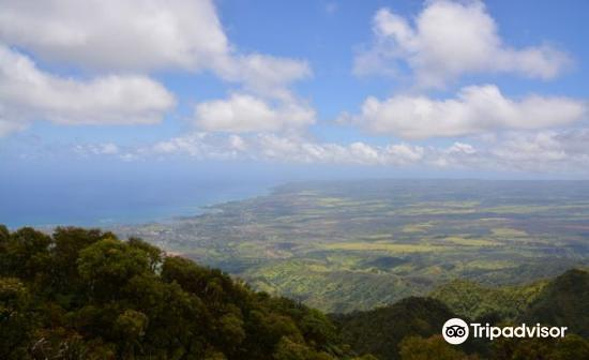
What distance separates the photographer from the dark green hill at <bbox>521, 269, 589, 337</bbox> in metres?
104

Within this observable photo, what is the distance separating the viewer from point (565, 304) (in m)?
112

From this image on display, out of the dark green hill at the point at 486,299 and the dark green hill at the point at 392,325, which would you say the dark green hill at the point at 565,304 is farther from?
the dark green hill at the point at 392,325

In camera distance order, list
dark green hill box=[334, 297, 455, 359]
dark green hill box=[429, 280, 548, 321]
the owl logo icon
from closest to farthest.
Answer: the owl logo icon < dark green hill box=[334, 297, 455, 359] < dark green hill box=[429, 280, 548, 321]

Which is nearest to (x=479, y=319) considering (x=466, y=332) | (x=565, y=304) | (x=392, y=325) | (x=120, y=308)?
(x=392, y=325)

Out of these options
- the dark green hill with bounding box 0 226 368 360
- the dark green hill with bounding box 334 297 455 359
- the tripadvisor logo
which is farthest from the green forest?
the dark green hill with bounding box 334 297 455 359

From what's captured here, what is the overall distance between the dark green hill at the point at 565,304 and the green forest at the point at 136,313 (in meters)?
67.0

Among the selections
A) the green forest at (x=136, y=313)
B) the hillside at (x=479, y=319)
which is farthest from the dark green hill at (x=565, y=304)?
the green forest at (x=136, y=313)

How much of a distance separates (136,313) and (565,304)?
11235cm

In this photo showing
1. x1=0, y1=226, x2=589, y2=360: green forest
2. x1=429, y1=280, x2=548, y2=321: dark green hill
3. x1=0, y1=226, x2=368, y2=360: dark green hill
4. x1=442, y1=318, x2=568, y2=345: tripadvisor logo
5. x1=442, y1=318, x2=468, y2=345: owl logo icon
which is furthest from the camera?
x1=429, y1=280, x2=548, y2=321: dark green hill

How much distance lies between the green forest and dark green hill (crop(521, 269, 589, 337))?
6702 centimetres

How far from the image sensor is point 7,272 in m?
32.4

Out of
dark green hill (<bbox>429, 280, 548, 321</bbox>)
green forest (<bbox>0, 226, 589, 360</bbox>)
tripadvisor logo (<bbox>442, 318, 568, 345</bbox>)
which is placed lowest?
dark green hill (<bbox>429, 280, 548, 321</bbox>)

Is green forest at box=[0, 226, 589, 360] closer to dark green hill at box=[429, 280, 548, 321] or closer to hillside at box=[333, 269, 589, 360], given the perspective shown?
hillside at box=[333, 269, 589, 360]

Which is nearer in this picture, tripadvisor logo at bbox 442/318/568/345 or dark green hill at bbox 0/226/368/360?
dark green hill at bbox 0/226/368/360
